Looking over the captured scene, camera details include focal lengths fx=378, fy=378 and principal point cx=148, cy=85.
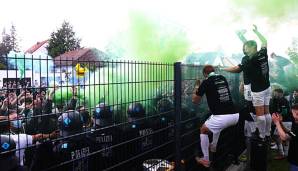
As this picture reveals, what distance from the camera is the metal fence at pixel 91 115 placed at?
294 cm

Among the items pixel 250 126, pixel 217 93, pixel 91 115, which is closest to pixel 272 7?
pixel 250 126

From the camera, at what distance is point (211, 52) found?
1622 centimetres

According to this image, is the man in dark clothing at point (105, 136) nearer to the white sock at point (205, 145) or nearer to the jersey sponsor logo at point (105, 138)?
the jersey sponsor logo at point (105, 138)

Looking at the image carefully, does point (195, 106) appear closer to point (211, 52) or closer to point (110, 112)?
point (110, 112)

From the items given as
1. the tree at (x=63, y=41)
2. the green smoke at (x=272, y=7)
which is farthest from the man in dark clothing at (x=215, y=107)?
the tree at (x=63, y=41)

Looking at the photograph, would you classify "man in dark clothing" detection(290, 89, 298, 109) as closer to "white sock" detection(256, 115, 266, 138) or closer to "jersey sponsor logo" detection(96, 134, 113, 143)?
"white sock" detection(256, 115, 266, 138)

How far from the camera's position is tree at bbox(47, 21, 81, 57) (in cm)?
5306

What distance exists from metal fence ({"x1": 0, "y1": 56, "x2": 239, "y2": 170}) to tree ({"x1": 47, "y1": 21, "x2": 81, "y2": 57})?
49228 millimetres

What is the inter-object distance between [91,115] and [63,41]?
52.0 meters

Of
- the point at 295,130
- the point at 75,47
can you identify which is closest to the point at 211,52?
the point at 295,130

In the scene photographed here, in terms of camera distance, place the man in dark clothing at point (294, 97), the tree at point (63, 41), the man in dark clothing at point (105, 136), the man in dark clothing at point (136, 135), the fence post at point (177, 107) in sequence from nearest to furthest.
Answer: the man in dark clothing at point (105, 136) → the man in dark clothing at point (136, 135) → the fence post at point (177, 107) → the man in dark clothing at point (294, 97) → the tree at point (63, 41)

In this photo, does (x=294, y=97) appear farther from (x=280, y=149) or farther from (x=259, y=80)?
(x=259, y=80)

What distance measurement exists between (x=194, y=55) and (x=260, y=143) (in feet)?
34.4

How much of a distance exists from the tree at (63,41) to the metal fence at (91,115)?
49228 mm
